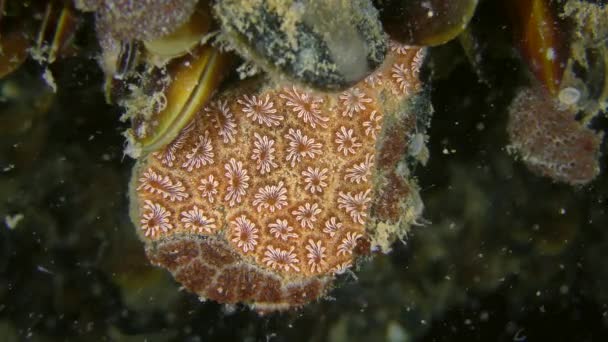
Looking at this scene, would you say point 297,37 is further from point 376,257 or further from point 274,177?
point 376,257

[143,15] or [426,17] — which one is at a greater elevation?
[143,15]

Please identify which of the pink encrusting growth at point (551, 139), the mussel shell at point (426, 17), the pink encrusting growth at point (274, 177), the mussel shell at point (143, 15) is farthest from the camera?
the pink encrusting growth at point (551, 139)

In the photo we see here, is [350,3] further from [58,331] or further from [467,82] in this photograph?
[58,331]

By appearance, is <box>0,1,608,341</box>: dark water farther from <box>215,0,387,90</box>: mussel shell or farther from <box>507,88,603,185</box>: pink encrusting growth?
<box>215,0,387,90</box>: mussel shell

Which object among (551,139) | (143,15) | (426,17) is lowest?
(551,139)

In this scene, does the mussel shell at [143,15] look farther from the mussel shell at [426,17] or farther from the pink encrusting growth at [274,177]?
→ the mussel shell at [426,17]

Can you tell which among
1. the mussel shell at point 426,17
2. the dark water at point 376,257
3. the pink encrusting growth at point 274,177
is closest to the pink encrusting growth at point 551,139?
the dark water at point 376,257

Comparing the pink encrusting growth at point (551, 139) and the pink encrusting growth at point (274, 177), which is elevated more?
the pink encrusting growth at point (274, 177)

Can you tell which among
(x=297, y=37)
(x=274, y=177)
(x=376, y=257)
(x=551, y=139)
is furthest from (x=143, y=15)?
(x=551, y=139)
